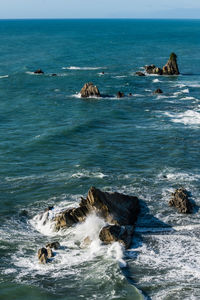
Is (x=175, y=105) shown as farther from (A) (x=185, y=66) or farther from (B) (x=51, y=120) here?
(A) (x=185, y=66)

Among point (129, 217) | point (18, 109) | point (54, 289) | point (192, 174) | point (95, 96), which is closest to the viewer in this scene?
point (54, 289)

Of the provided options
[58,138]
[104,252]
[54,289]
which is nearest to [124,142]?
[58,138]

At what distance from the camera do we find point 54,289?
37.0 m

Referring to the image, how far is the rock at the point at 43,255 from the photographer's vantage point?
134 feet

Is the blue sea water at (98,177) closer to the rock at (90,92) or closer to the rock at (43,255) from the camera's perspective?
the rock at (43,255)

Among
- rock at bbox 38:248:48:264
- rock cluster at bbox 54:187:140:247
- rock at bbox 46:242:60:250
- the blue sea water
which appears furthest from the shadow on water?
rock at bbox 38:248:48:264

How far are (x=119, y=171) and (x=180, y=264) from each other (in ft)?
77.0

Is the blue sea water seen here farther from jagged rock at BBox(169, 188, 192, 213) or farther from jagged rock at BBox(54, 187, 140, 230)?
jagged rock at BBox(54, 187, 140, 230)

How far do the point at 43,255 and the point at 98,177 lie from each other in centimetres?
2083

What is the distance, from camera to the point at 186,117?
90.1 m

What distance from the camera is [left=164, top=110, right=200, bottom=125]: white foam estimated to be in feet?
283

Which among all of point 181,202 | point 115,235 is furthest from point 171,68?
point 115,235

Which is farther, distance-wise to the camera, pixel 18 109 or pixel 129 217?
pixel 18 109

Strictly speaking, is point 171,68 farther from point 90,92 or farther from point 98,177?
point 98,177
